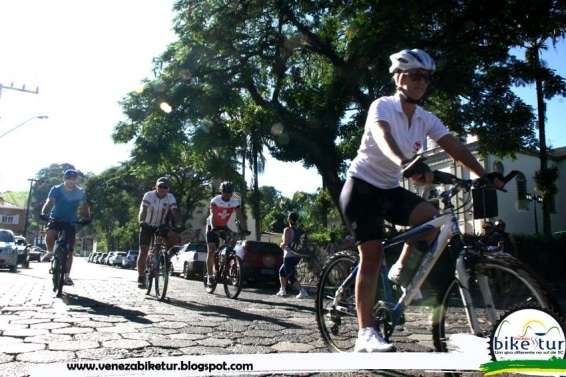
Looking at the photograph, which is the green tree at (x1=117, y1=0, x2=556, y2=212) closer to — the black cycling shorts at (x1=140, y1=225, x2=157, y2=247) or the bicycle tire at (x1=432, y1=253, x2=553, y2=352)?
the black cycling shorts at (x1=140, y1=225, x2=157, y2=247)

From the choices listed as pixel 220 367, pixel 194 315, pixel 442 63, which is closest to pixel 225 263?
pixel 194 315

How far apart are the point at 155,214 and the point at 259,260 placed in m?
5.99

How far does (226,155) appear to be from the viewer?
65.3 feet

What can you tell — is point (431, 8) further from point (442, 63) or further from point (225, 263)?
point (225, 263)

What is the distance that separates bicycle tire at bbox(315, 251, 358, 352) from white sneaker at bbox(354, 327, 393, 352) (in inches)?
21.9

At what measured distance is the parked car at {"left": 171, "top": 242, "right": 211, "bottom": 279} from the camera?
58.0 ft

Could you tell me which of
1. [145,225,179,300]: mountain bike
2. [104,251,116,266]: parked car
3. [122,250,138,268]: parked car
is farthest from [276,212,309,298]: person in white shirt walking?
[104,251,116,266]: parked car

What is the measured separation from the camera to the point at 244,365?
247 centimetres

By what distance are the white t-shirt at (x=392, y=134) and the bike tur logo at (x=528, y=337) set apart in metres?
1.21

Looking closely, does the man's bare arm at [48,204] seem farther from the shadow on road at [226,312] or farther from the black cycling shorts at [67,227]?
the shadow on road at [226,312]

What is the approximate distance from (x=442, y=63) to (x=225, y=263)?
28.3 feet

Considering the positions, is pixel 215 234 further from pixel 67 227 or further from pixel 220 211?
pixel 67 227

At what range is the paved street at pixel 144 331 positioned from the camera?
3502 millimetres

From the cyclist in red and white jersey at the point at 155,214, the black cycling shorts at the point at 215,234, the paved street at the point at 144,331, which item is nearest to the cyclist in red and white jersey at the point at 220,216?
the black cycling shorts at the point at 215,234
